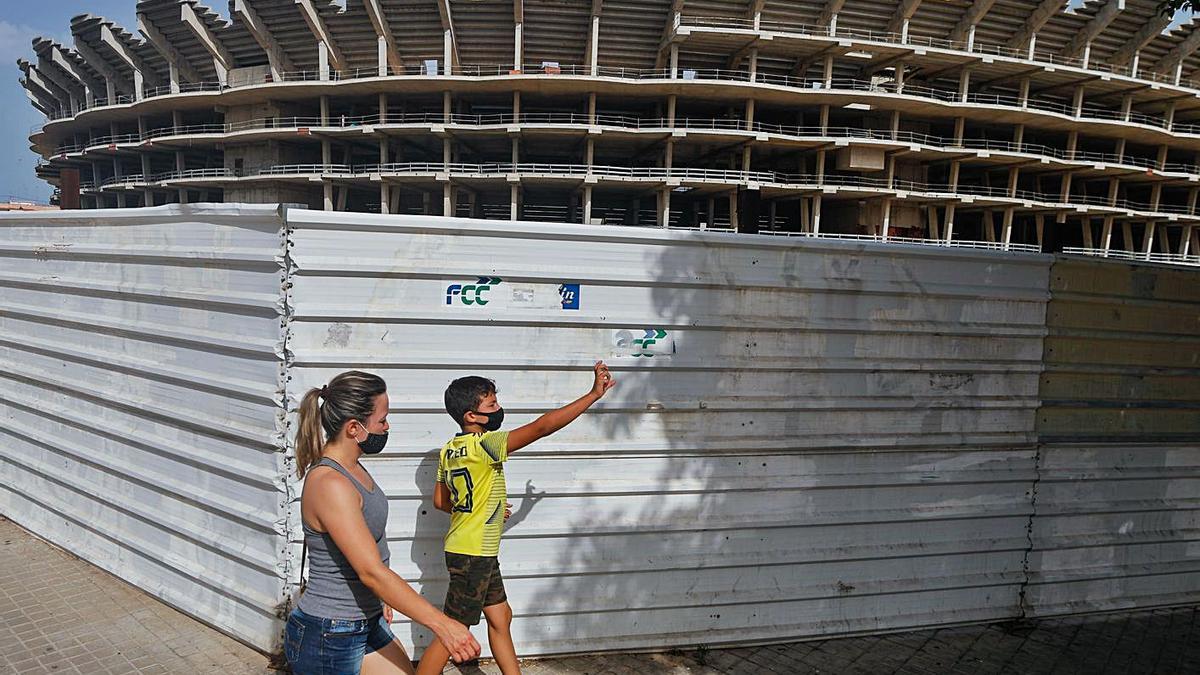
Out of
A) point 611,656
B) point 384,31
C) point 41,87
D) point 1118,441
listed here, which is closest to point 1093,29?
point 384,31

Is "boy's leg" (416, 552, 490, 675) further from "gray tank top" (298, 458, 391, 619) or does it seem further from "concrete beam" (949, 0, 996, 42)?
"concrete beam" (949, 0, 996, 42)

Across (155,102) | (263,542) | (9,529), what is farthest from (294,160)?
(263,542)

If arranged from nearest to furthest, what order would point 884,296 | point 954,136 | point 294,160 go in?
point 884,296 < point 954,136 < point 294,160

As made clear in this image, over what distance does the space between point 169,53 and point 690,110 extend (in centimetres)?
2820

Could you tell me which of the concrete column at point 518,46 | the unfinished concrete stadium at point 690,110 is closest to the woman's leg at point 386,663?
the unfinished concrete stadium at point 690,110

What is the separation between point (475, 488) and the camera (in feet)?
8.96

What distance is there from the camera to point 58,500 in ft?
14.3

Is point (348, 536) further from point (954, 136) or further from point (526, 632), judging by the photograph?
point (954, 136)

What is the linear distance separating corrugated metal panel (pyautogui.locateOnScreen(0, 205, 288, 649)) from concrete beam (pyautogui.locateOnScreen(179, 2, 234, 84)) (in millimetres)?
33333

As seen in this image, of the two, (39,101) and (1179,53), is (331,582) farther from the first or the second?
(39,101)

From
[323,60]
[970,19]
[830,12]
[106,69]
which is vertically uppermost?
[970,19]

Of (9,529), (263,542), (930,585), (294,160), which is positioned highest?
(294,160)

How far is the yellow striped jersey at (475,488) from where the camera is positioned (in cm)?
271

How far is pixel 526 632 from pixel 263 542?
1480 millimetres
